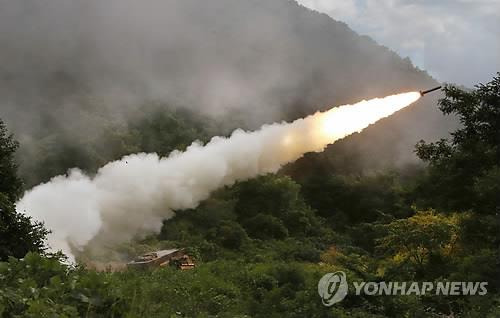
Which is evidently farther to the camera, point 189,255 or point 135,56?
point 135,56

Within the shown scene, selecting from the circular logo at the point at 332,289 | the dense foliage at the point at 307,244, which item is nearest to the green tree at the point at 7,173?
the dense foliage at the point at 307,244

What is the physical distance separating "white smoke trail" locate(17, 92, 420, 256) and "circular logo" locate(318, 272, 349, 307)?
891 centimetres

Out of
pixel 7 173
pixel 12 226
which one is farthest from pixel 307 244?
pixel 12 226

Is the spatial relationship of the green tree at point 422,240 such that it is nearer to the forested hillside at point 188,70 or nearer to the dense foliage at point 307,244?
the dense foliage at point 307,244

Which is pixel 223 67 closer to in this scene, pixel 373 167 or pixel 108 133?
pixel 373 167

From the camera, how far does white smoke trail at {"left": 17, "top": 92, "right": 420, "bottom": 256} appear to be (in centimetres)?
2623

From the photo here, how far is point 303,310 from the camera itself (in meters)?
16.2

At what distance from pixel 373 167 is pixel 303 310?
5639 cm

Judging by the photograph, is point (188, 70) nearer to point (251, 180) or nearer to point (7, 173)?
point (251, 180)

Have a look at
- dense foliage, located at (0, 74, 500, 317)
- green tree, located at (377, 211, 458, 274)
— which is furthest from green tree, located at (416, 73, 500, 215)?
green tree, located at (377, 211, 458, 274)

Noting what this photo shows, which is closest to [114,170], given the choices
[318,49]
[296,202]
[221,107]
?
[296,202]

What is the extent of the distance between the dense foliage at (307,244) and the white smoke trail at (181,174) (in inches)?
116

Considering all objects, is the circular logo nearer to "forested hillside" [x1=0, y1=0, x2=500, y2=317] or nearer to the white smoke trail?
"forested hillside" [x1=0, y1=0, x2=500, y2=317]

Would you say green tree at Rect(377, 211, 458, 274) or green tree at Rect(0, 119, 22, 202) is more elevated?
green tree at Rect(0, 119, 22, 202)
